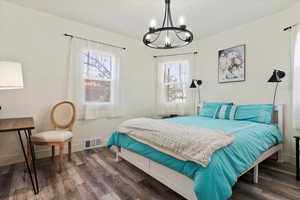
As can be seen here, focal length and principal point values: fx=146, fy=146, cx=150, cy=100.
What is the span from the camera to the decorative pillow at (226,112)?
2733 millimetres

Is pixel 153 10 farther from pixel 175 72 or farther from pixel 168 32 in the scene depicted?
pixel 175 72

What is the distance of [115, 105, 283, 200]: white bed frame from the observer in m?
1.37

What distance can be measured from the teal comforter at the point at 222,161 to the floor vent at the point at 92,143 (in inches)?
50.8

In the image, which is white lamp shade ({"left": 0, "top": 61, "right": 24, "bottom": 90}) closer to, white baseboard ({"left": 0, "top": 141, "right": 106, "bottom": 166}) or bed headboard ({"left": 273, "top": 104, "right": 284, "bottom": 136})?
white baseboard ({"left": 0, "top": 141, "right": 106, "bottom": 166})

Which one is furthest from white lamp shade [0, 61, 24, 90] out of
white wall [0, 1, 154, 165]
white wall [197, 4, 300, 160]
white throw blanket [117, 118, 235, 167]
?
white wall [197, 4, 300, 160]

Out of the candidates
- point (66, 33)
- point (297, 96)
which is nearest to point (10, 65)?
point (66, 33)

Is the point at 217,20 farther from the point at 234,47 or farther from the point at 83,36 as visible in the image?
the point at 83,36

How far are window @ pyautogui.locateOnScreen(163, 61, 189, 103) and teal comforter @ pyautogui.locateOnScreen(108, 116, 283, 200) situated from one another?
2.07m

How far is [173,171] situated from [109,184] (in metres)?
0.85

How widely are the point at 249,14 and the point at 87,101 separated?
350 centimetres

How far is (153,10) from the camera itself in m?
2.53

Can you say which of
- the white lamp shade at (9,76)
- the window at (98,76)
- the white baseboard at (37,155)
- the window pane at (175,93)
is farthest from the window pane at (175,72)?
the white lamp shade at (9,76)

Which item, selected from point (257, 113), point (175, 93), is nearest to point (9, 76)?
point (175, 93)

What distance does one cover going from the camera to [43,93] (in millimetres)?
2598
